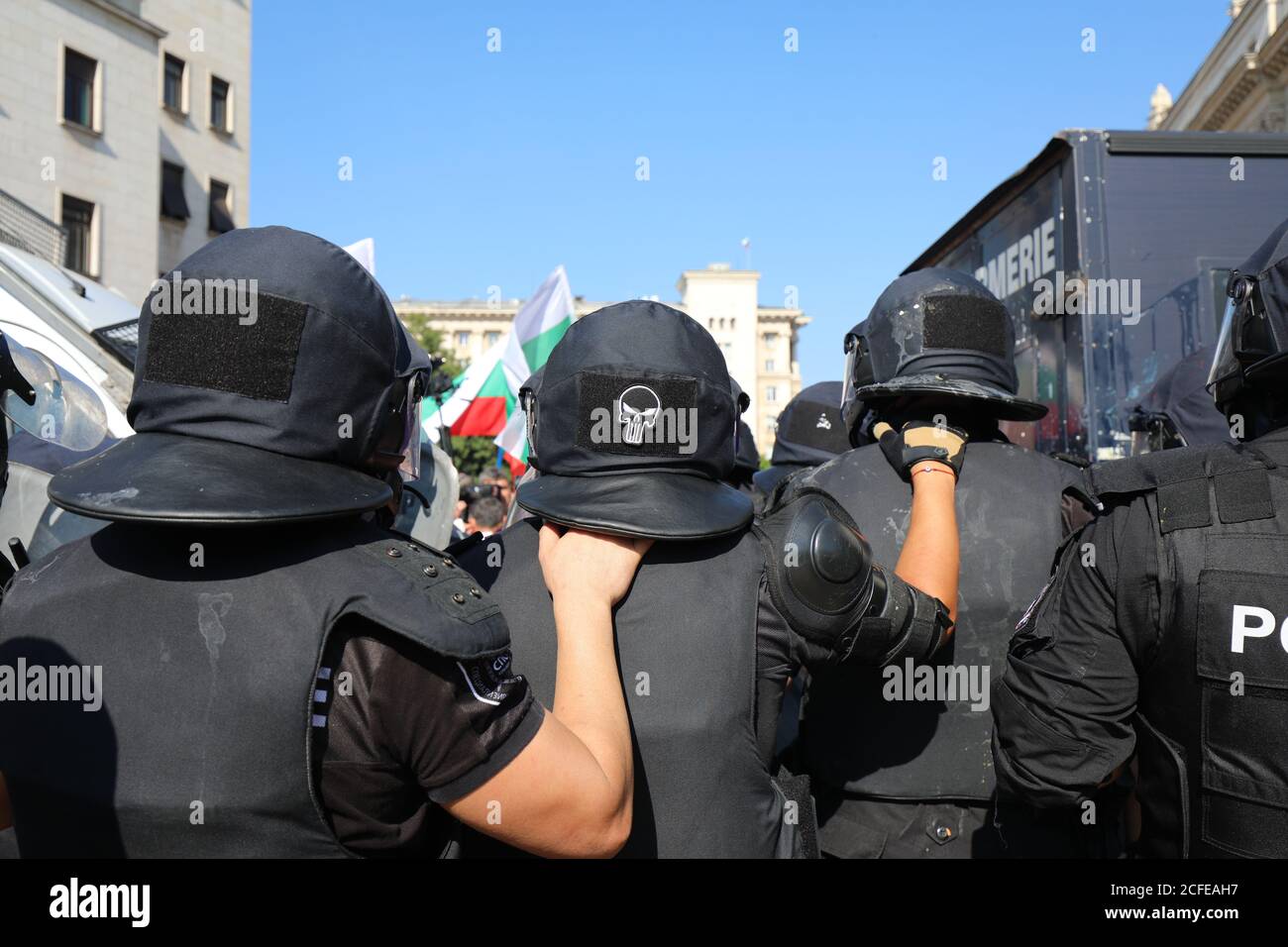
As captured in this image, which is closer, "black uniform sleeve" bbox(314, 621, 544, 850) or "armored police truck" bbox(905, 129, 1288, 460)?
"black uniform sleeve" bbox(314, 621, 544, 850)

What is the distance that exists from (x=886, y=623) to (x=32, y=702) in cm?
142

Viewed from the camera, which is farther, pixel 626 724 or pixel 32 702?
pixel 626 724

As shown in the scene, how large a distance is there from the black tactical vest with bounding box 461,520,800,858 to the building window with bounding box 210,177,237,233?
96.9 ft

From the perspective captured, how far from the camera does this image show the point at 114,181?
24453 mm

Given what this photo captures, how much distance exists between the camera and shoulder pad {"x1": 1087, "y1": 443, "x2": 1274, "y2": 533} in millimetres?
1963

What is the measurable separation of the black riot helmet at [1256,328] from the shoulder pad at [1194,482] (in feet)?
0.52

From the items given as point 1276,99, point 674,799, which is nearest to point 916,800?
Result: point 674,799

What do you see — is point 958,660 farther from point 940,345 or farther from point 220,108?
point 220,108

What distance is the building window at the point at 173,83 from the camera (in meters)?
28.2

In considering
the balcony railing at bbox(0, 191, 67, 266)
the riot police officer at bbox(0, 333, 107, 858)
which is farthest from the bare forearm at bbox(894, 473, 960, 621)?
the balcony railing at bbox(0, 191, 67, 266)

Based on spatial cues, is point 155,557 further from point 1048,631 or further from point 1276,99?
point 1276,99

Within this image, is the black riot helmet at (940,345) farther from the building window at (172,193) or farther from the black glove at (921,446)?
the building window at (172,193)

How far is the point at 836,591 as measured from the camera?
1989mm

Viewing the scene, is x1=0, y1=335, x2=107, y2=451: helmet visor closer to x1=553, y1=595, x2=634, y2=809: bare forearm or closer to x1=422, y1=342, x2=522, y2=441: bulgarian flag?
x1=553, y1=595, x2=634, y2=809: bare forearm
